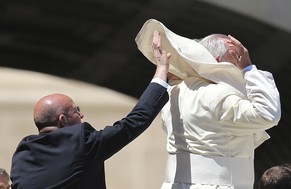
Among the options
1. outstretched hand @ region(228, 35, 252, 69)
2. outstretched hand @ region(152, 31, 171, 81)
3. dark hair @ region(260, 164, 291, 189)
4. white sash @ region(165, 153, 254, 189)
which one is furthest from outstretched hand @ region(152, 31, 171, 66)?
dark hair @ region(260, 164, 291, 189)

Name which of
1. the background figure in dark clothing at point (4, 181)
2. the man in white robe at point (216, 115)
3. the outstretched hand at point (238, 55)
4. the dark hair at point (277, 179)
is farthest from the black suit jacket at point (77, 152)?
the background figure in dark clothing at point (4, 181)

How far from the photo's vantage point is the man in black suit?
5.45m

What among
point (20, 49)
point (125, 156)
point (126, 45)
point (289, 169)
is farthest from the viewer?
point (125, 156)

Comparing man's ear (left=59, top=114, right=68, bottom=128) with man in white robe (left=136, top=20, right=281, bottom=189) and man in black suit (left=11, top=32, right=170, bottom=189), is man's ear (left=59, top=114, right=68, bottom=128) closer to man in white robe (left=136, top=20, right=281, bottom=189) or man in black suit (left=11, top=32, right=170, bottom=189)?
man in black suit (left=11, top=32, right=170, bottom=189)

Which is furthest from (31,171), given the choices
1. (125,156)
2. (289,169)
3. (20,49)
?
(125,156)

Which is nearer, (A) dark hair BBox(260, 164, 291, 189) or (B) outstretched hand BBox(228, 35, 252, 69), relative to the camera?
(B) outstretched hand BBox(228, 35, 252, 69)

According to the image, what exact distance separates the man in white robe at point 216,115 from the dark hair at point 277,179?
195 mm

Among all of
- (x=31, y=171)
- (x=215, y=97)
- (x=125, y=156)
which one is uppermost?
(x=125, y=156)

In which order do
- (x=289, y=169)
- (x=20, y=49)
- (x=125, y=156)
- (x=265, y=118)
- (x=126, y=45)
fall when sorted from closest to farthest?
(x=265, y=118)
(x=289, y=169)
(x=126, y=45)
(x=20, y=49)
(x=125, y=156)

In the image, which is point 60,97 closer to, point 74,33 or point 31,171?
point 31,171

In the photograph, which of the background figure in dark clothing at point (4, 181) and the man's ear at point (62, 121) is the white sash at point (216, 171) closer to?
the man's ear at point (62, 121)

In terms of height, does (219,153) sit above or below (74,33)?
below

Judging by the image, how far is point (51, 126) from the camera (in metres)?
5.54

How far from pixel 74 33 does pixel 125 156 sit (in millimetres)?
6198
